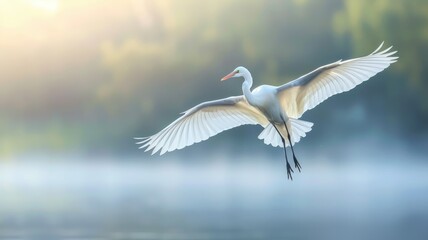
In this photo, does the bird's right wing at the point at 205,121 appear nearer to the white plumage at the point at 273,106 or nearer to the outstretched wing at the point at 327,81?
the white plumage at the point at 273,106

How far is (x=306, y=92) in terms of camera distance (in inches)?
248

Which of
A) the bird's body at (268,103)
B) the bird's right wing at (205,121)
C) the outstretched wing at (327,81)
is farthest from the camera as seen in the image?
the bird's right wing at (205,121)

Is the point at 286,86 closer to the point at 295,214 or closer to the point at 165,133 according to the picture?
the point at 165,133

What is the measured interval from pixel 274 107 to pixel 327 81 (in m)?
0.41

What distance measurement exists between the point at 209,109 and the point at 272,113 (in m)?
0.57

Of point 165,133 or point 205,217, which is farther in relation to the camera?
point 205,217

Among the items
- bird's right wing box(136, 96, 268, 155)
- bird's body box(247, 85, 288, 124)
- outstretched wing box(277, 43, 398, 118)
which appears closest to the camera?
outstretched wing box(277, 43, 398, 118)

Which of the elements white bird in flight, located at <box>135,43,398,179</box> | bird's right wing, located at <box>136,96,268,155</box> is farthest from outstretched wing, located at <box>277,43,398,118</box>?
bird's right wing, located at <box>136,96,268,155</box>

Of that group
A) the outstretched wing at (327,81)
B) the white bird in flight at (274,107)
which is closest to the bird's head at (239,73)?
the white bird in flight at (274,107)

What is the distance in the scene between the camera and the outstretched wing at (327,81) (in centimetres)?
585

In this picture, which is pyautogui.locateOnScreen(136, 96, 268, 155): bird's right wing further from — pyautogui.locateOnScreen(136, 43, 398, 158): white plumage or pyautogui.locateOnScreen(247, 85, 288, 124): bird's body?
pyautogui.locateOnScreen(247, 85, 288, 124): bird's body

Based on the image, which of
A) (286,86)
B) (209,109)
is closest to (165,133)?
(209,109)

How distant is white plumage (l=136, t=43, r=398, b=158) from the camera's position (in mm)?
5965

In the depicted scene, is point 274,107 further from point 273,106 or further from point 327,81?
point 327,81
